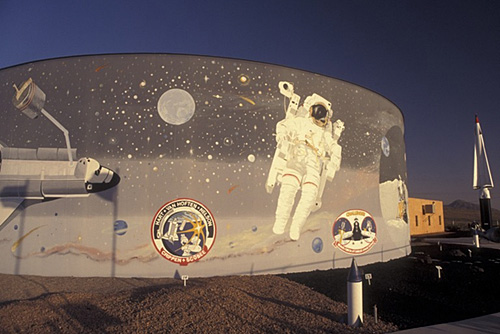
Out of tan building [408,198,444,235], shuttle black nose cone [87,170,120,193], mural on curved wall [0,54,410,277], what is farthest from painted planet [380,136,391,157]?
tan building [408,198,444,235]

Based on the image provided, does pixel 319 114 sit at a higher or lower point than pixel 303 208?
higher

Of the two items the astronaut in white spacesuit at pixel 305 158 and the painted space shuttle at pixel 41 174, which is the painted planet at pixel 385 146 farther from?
the painted space shuttle at pixel 41 174

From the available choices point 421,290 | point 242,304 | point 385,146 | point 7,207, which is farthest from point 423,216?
point 7,207

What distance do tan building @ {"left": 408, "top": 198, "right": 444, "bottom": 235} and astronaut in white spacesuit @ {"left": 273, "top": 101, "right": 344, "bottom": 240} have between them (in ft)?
85.7

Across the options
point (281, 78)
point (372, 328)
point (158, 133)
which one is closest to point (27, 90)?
point (158, 133)

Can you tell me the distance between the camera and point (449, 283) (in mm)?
11133

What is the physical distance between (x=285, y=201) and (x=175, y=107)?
5282mm

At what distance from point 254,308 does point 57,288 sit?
6406mm

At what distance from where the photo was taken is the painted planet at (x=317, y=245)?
46.6ft

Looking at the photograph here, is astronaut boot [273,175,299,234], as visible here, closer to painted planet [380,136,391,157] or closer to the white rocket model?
painted planet [380,136,391,157]

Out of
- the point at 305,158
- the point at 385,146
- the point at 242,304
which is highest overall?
the point at 385,146

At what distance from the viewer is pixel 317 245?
46.8 feet

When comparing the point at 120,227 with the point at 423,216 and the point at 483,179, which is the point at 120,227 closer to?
the point at 483,179

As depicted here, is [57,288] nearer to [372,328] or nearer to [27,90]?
[27,90]
